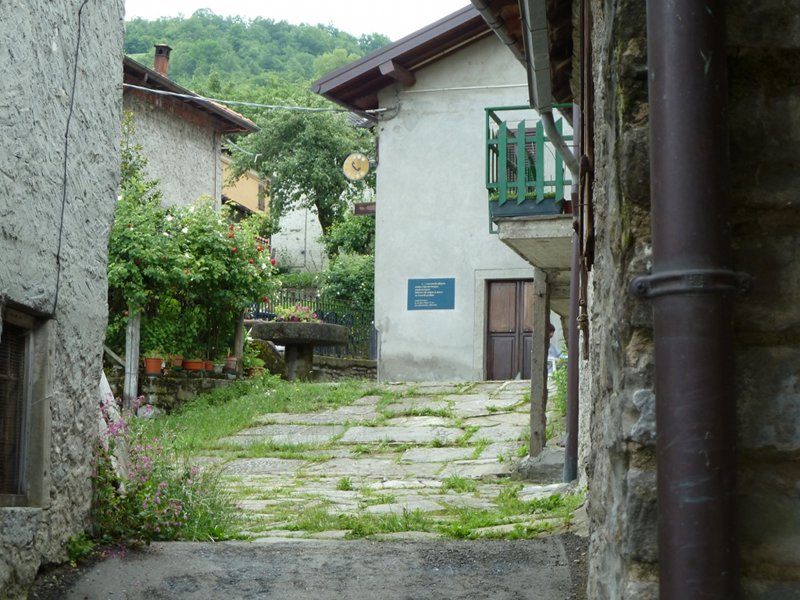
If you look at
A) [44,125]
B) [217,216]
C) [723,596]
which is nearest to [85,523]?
[44,125]

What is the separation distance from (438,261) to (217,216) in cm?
425

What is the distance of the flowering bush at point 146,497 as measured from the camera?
6.03 m

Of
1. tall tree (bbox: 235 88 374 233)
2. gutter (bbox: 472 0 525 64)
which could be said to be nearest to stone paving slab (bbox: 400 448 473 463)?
gutter (bbox: 472 0 525 64)

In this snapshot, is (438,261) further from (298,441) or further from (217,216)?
(298,441)

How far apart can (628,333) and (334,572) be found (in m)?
3.42

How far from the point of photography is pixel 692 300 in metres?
2.20

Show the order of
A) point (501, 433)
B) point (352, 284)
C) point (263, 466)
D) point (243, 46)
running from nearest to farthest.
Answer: point (263, 466) < point (501, 433) < point (352, 284) < point (243, 46)

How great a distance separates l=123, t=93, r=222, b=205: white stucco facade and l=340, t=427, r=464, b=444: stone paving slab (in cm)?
1087

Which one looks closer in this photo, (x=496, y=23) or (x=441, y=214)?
(x=496, y=23)

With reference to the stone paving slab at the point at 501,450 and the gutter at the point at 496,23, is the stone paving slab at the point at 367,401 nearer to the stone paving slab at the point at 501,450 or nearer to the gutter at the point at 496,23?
the stone paving slab at the point at 501,450

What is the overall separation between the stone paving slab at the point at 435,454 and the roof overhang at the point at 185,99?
10.7m

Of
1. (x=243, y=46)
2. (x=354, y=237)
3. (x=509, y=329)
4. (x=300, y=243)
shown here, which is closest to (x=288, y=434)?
(x=509, y=329)

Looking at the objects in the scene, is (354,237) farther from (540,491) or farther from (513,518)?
(513,518)

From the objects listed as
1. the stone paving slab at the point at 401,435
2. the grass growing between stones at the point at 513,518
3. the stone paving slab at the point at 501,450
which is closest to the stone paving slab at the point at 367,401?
the stone paving slab at the point at 401,435
